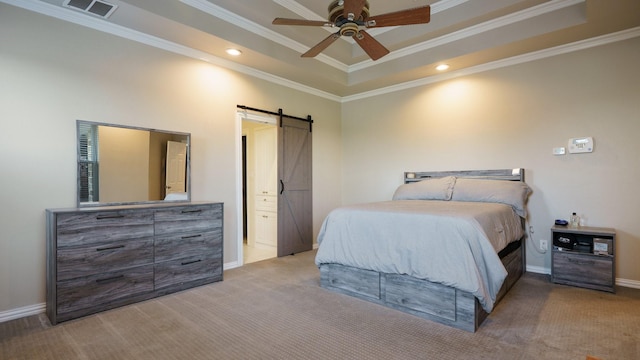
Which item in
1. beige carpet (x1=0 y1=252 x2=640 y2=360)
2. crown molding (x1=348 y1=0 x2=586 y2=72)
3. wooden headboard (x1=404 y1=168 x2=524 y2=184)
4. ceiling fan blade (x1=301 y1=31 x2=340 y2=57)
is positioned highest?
crown molding (x1=348 y1=0 x2=586 y2=72)

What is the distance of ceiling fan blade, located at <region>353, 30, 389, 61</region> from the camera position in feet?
9.21

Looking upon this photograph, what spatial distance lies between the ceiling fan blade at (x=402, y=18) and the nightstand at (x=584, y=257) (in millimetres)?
2642

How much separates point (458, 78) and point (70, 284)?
507 centimetres

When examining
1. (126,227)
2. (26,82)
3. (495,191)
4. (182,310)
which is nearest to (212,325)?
(182,310)

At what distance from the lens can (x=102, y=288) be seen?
8.71 feet

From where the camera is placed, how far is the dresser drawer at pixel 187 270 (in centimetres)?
303

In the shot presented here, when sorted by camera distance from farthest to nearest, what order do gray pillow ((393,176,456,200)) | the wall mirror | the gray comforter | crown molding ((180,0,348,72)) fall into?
gray pillow ((393,176,456,200))
crown molding ((180,0,348,72))
the wall mirror
the gray comforter

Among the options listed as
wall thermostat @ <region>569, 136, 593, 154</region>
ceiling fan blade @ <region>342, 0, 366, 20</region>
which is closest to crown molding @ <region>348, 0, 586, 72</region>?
wall thermostat @ <region>569, 136, 593, 154</region>

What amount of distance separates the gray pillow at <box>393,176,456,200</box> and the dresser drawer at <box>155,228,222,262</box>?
8.32 feet

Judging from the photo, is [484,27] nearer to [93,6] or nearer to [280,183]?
[280,183]

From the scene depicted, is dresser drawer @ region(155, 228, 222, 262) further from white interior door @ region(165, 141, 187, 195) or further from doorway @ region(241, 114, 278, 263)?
doorway @ region(241, 114, 278, 263)

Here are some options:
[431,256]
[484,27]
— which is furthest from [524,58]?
[431,256]

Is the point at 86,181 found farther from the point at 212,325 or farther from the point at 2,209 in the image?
the point at 212,325

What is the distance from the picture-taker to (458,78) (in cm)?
445
